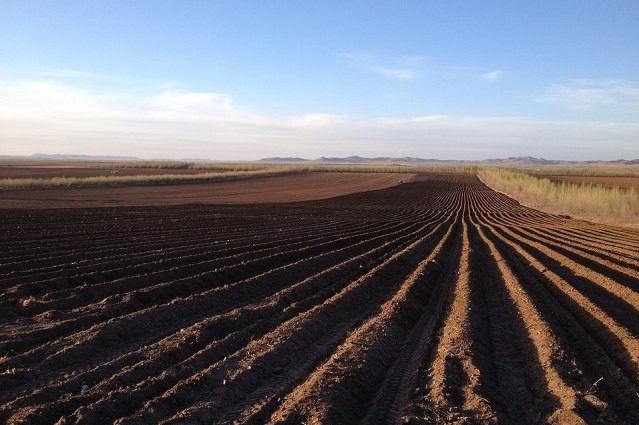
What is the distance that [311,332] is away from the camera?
7734 millimetres

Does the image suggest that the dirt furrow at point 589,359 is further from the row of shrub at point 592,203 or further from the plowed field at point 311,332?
the row of shrub at point 592,203

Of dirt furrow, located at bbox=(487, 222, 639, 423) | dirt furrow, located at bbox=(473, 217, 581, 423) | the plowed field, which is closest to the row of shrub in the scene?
the plowed field

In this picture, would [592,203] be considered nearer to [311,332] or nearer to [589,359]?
[589,359]

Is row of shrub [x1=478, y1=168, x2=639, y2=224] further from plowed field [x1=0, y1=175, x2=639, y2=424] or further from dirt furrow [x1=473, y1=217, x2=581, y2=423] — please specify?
dirt furrow [x1=473, y1=217, x2=581, y2=423]

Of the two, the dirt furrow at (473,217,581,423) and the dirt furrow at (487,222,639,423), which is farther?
the dirt furrow at (487,222,639,423)

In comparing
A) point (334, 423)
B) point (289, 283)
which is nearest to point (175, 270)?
point (289, 283)

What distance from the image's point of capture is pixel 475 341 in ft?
24.1

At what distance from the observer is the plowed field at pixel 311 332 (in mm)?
5246

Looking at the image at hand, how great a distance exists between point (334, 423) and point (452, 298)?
220 inches

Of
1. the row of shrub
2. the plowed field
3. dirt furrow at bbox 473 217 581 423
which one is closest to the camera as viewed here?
dirt furrow at bbox 473 217 581 423

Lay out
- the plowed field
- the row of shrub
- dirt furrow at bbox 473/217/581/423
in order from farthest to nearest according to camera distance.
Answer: the row of shrub, the plowed field, dirt furrow at bbox 473/217/581/423

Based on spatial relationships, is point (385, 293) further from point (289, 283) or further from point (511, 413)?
point (511, 413)

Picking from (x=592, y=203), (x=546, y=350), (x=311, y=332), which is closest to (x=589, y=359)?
(x=546, y=350)

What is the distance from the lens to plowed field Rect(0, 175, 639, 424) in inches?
207
